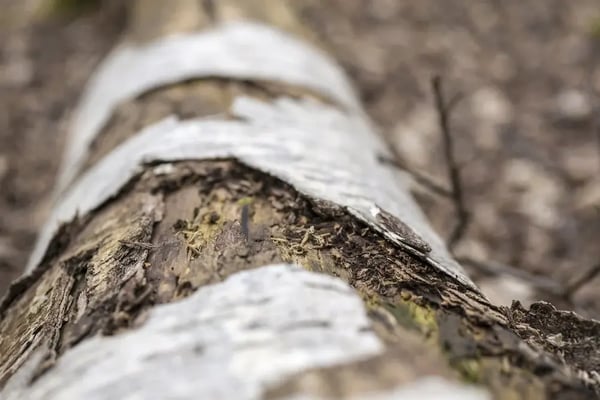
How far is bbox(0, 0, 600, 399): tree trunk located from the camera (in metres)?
0.84

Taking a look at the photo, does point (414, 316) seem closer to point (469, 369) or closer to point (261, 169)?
point (469, 369)

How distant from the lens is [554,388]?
0.90 m

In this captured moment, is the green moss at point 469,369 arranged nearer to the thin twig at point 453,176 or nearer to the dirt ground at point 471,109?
the thin twig at point 453,176

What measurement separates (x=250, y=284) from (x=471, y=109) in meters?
2.35

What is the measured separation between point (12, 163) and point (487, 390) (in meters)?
2.51

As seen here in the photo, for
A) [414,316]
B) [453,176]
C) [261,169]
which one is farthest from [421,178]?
[414,316]

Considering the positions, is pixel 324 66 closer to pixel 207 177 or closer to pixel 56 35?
pixel 207 177

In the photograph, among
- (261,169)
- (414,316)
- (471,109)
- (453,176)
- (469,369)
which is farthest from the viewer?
(471,109)

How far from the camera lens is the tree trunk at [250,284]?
0.84 meters

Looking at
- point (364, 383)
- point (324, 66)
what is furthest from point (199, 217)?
point (324, 66)

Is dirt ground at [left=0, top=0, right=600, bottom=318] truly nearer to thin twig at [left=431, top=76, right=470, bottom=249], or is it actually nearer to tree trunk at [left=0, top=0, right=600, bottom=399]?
thin twig at [left=431, top=76, right=470, bottom=249]

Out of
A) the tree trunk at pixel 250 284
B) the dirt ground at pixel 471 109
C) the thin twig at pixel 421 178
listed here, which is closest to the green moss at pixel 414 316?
the tree trunk at pixel 250 284

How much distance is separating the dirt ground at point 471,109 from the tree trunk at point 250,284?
0.82 m

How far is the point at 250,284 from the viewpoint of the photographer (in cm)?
98
